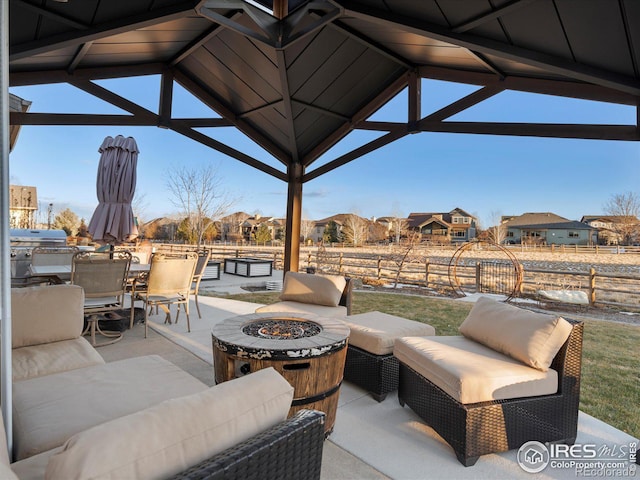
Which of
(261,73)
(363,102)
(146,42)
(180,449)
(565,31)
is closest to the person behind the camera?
(180,449)

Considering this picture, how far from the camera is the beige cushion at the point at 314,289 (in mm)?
3963

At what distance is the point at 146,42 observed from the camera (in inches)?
156

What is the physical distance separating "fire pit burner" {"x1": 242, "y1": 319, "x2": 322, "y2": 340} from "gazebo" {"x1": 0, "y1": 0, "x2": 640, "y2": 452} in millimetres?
1370

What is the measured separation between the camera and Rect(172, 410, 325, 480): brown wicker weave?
Result: 2.60ft

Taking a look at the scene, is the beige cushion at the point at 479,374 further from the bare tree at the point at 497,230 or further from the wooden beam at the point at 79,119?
the bare tree at the point at 497,230

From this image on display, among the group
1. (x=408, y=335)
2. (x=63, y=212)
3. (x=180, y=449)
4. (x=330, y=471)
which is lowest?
(x=330, y=471)

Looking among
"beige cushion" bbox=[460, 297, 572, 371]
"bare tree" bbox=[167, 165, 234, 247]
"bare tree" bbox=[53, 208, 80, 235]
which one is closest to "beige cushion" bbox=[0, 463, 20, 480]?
"beige cushion" bbox=[460, 297, 572, 371]

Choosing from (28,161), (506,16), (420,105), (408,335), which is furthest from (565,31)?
(28,161)

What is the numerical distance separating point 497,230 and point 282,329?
78.0 feet

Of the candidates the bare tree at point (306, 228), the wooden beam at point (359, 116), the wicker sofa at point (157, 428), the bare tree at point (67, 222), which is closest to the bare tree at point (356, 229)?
the bare tree at point (306, 228)

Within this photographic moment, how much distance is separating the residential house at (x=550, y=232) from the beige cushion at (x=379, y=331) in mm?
26266

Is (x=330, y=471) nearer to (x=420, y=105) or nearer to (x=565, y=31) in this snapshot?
(x=565, y=31)

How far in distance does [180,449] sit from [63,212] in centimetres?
2557

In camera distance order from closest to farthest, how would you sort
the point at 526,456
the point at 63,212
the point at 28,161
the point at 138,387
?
1. the point at 138,387
2. the point at 526,456
3. the point at 28,161
4. the point at 63,212
